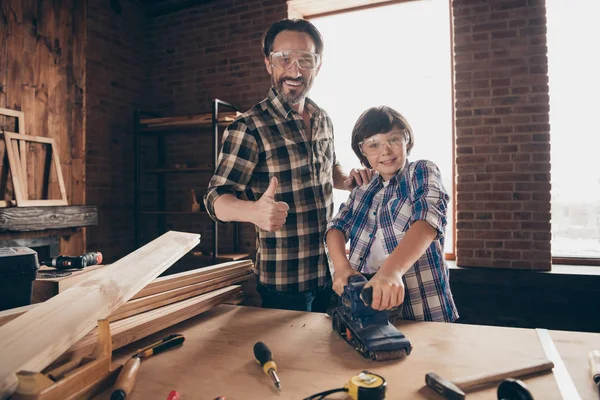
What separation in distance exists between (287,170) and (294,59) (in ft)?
1.61

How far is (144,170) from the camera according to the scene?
4.47 metres

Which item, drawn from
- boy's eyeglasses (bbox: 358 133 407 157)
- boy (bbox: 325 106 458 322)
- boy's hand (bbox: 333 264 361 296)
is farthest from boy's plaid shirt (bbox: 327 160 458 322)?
boy's hand (bbox: 333 264 361 296)

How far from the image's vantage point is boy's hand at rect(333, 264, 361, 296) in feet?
4.42

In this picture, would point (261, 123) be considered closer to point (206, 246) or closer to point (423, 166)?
point (423, 166)

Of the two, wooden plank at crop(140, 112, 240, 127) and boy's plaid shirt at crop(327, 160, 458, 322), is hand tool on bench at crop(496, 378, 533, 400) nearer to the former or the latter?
boy's plaid shirt at crop(327, 160, 458, 322)

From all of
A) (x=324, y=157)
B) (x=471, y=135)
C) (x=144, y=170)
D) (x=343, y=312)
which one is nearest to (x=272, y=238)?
(x=324, y=157)

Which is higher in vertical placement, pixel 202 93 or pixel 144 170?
pixel 202 93

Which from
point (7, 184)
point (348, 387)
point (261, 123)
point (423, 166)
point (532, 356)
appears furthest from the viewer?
point (7, 184)

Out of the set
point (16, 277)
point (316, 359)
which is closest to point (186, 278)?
point (16, 277)

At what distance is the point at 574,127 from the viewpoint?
3.47 meters

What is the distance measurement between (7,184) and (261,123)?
8.38 feet

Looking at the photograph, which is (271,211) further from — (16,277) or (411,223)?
(16,277)

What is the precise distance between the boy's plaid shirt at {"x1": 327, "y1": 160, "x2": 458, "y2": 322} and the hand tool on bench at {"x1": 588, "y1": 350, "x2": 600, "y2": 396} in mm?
520

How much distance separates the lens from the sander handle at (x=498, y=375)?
864 mm
